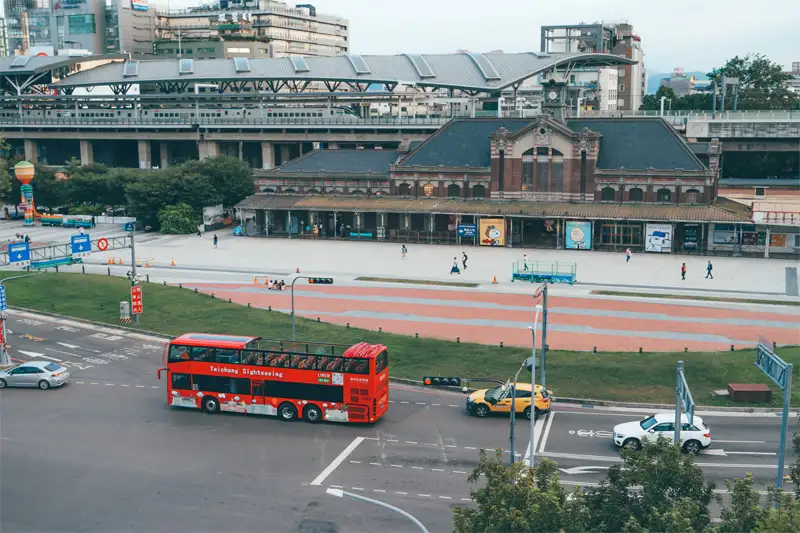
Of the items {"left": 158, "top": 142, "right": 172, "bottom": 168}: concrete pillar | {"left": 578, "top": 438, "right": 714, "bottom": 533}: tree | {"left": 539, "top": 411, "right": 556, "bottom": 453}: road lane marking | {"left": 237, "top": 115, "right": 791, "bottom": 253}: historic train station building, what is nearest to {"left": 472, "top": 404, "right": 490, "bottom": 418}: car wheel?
{"left": 539, "top": 411, "right": 556, "bottom": 453}: road lane marking

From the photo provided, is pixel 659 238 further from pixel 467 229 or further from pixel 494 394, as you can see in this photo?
pixel 494 394

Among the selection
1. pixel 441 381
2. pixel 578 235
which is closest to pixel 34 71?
pixel 578 235

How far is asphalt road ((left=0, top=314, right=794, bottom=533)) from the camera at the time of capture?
3186 cm

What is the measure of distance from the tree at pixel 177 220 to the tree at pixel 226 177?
5.77 meters

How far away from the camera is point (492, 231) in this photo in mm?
95250

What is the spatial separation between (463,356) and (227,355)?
49.9 feet

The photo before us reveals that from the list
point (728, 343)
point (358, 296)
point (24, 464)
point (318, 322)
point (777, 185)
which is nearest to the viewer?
point (24, 464)

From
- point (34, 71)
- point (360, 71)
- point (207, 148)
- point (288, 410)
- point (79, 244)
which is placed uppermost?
point (34, 71)

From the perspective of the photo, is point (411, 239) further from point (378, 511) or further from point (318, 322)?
point (378, 511)

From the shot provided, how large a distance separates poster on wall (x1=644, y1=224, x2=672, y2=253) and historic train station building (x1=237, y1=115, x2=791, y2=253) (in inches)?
4.0

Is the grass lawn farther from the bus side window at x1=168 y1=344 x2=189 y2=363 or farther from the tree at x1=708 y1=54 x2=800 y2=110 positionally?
the tree at x1=708 y1=54 x2=800 y2=110

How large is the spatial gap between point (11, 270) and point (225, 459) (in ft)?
176

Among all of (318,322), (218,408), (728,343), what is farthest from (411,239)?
(218,408)

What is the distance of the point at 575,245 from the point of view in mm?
92562
